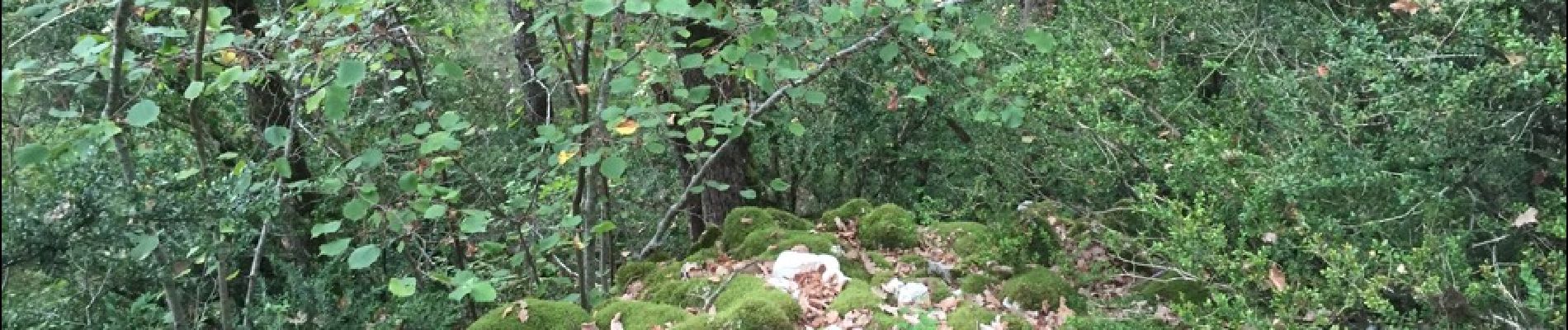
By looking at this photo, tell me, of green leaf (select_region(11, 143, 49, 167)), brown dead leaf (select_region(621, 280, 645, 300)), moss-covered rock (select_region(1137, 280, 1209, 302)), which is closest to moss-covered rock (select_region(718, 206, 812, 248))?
brown dead leaf (select_region(621, 280, 645, 300))

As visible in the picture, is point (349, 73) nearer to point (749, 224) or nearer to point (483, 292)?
point (483, 292)

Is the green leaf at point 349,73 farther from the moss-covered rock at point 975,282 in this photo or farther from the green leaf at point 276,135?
the moss-covered rock at point 975,282

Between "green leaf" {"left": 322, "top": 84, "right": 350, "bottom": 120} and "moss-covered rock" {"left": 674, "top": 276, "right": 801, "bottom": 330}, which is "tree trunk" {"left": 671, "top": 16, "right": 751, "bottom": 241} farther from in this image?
"green leaf" {"left": 322, "top": 84, "right": 350, "bottom": 120}

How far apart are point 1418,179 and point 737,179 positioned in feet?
14.6

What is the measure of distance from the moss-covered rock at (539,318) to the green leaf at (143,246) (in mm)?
1477

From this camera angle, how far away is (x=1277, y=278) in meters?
2.78

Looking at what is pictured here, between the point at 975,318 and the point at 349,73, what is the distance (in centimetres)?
251

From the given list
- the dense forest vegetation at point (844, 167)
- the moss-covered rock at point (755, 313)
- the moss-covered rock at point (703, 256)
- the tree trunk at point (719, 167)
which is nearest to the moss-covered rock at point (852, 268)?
the dense forest vegetation at point (844, 167)

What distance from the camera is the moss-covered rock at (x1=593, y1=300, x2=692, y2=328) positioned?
12.8ft

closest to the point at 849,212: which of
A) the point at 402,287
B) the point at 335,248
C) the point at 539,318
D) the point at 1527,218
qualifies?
the point at 539,318

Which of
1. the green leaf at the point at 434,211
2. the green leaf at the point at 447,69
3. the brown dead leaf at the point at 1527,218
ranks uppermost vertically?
the green leaf at the point at 447,69

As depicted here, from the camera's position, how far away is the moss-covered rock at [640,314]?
3.91 metres

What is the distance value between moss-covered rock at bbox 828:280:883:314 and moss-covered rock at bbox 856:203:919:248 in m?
0.86

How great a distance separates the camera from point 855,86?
235 inches
